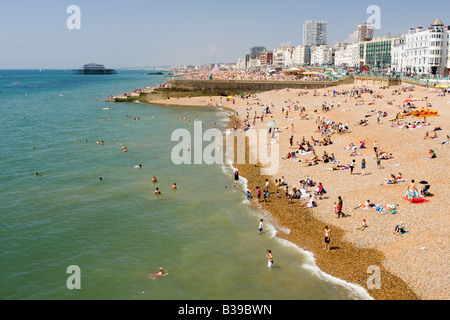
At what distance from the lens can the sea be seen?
1360cm

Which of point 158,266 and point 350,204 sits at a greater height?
point 350,204

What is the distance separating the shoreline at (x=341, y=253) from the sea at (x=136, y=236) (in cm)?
48

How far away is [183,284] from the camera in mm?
13844

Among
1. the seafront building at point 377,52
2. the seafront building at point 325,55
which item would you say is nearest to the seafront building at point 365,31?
the seafront building at point 325,55

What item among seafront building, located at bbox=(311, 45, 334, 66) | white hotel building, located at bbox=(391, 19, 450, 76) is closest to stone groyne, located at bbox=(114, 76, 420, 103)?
white hotel building, located at bbox=(391, 19, 450, 76)

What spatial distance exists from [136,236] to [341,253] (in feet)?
33.8

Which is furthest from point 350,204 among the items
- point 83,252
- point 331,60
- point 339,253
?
point 331,60

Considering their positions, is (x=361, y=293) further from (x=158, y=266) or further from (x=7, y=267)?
(x=7, y=267)

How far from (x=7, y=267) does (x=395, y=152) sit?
2531cm

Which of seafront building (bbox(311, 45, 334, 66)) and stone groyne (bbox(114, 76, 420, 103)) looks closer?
stone groyne (bbox(114, 76, 420, 103))
